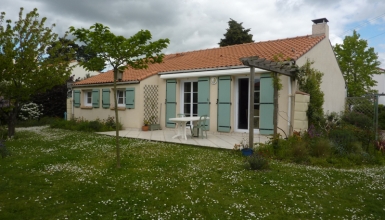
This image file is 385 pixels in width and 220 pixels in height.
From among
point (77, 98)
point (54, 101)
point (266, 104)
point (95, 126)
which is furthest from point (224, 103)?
point (54, 101)

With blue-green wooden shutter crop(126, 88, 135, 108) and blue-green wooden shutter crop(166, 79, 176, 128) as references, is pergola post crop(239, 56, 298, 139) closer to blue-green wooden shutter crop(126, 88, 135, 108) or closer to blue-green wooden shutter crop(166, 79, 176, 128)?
blue-green wooden shutter crop(166, 79, 176, 128)

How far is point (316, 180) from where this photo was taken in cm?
516

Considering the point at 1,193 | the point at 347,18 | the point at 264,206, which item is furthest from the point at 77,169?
the point at 347,18

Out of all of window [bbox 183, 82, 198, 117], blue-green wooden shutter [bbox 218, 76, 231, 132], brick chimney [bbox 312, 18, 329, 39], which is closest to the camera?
blue-green wooden shutter [bbox 218, 76, 231, 132]

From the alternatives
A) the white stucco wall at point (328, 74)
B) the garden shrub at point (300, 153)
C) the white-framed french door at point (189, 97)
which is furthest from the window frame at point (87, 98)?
the garden shrub at point (300, 153)

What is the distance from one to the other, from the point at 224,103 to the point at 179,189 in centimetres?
671

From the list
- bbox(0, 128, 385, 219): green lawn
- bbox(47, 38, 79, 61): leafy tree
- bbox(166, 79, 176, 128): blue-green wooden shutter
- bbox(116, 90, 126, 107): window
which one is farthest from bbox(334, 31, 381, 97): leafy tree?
bbox(47, 38, 79, 61): leafy tree

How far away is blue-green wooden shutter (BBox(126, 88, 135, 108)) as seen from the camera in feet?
41.7

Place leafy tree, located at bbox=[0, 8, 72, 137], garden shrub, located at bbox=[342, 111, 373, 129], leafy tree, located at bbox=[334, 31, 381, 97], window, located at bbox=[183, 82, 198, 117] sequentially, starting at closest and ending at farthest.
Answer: leafy tree, located at bbox=[0, 8, 72, 137] → garden shrub, located at bbox=[342, 111, 373, 129] → window, located at bbox=[183, 82, 198, 117] → leafy tree, located at bbox=[334, 31, 381, 97]

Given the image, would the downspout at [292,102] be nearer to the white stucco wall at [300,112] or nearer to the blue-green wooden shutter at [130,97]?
the white stucco wall at [300,112]

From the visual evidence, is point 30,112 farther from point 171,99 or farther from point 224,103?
point 224,103

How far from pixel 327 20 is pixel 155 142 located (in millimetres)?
9363

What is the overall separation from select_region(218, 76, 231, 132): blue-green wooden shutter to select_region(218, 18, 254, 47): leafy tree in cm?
1723

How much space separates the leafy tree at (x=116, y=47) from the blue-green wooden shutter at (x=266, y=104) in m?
4.99
